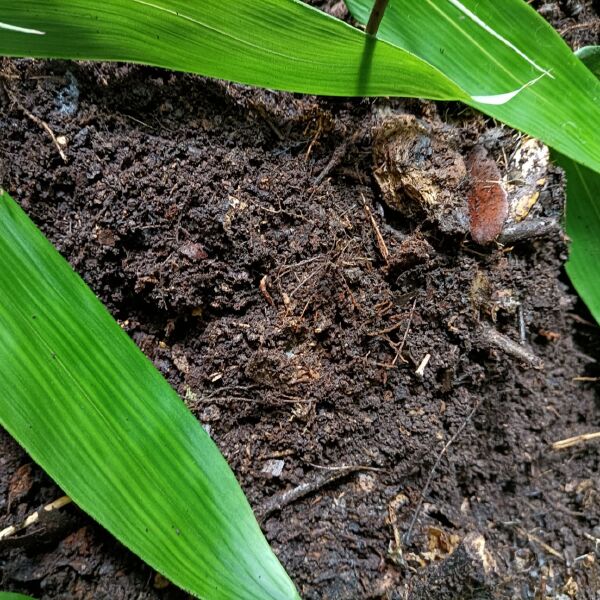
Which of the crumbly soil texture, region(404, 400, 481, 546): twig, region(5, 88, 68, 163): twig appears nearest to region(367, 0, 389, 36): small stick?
the crumbly soil texture

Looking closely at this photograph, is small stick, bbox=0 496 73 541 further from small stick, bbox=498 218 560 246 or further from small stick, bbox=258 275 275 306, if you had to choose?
small stick, bbox=498 218 560 246

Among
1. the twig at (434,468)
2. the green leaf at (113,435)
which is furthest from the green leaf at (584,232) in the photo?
the green leaf at (113,435)

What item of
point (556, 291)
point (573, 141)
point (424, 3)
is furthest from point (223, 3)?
point (556, 291)

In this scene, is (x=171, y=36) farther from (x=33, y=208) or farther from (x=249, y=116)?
(x=33, y=208)

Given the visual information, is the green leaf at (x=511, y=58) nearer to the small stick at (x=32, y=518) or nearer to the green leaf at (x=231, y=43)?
the green leaf at (x=231, y=43)

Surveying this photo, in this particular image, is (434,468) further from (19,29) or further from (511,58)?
(19,29)

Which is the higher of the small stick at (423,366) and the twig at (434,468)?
the small stick at (423,366)
